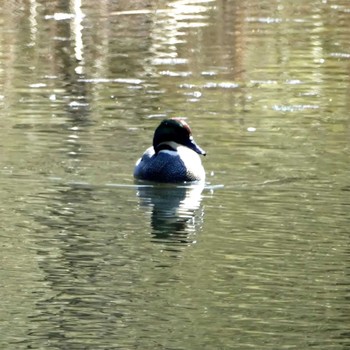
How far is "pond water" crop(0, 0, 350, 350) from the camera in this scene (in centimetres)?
1040

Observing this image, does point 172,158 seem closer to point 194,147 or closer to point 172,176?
point 172,176

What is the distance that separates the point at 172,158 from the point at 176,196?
727 millimetres

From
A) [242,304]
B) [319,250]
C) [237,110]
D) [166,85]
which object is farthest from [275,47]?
[242,304]

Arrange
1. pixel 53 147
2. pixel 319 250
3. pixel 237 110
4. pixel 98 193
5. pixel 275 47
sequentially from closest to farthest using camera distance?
1. pixel 319 250
2. pixel 98 193
3. pixel 53 147
4. pixel 237 110
5. pixel 275 47

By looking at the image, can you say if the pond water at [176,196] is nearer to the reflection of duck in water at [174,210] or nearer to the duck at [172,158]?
the reflection of duck in water at [174,210]

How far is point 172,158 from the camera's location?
1566 centimetres

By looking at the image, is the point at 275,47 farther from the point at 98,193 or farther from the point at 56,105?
the point at 98,193

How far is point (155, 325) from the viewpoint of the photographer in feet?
33.5

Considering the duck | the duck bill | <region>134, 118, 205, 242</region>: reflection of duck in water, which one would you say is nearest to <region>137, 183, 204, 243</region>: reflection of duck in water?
<region>134, 118, 205, 242</region>: reflection of duck in water

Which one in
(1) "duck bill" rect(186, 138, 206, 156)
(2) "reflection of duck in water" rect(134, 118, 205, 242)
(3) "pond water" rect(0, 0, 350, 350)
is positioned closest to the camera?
(3) "pond water" rect(0, 0, 350, 350)

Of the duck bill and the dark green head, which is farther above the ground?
the dark green head

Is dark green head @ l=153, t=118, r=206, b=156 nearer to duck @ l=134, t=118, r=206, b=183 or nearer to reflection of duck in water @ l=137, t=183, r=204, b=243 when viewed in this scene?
duck @ l=134, t=118, r=206, b=183

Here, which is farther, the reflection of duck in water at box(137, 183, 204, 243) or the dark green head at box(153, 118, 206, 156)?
the dark green head at box(153, 118, 206, 156)

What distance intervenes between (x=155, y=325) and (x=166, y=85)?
11.2 m
